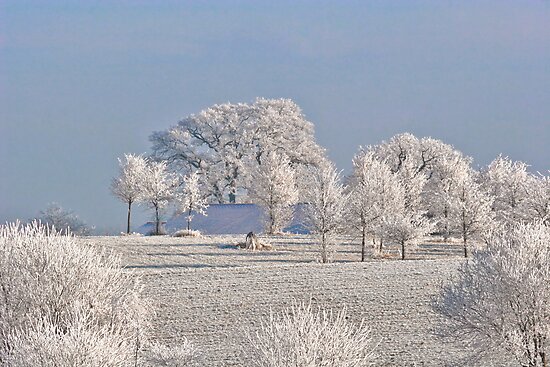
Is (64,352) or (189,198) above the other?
(189,198)

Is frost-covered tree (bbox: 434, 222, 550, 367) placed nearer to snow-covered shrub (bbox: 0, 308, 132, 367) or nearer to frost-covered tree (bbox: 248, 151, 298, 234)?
snow-covered shrub (bbox: 0, 308, 132, 367)

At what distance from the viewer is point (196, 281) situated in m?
40.0

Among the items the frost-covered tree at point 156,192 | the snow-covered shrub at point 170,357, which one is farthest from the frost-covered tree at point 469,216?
the snow-covered shrub at point 170,357

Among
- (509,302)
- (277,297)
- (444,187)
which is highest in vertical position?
(444,187)

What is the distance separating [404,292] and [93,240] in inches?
1114

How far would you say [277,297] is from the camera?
35.9 m

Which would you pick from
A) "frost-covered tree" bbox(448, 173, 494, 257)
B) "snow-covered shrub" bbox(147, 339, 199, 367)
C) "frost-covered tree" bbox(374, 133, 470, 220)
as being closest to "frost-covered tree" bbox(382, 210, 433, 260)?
"frost-covered tree" bbox(448, 173, 494, 257)

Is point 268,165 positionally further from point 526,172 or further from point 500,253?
point 500,253

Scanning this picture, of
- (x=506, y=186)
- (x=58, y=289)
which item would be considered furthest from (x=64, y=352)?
(x=506, y=186)

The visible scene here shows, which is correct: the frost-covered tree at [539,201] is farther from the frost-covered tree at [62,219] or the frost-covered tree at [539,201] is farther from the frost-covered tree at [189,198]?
the frost-covered tree at [62,219]

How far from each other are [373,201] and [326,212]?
477 cm

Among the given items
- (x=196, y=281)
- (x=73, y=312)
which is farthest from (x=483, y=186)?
(x=73, y=312)

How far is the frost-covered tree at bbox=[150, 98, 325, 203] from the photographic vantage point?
87125 mm

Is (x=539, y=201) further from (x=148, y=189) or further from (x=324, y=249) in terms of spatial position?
(x=148, y=189)
